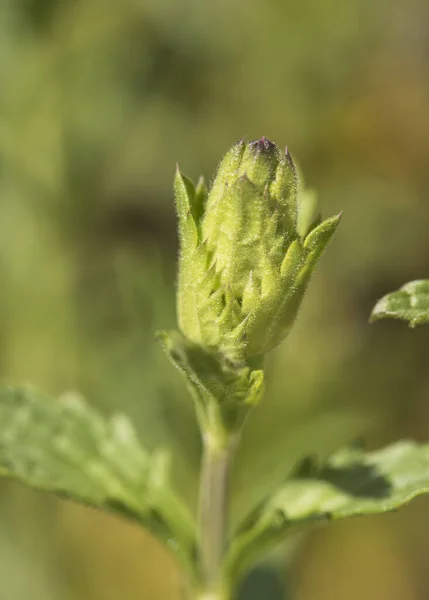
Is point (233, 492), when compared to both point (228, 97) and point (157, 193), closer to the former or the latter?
point (157, 193)

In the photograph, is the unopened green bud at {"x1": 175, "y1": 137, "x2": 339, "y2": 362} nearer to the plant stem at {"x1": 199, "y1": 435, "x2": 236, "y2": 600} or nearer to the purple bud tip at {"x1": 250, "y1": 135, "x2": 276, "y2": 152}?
the purple bud tip at {"x1": 250, "y1": 135, "x2": 276, "y2": 152}

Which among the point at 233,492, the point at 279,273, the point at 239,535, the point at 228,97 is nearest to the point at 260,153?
the point at 279,273

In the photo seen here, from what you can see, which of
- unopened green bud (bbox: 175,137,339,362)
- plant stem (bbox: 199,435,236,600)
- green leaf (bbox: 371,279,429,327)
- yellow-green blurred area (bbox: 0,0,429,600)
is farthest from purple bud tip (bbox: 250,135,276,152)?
yellow-green blurred area (bbox: 0,0,429,600)

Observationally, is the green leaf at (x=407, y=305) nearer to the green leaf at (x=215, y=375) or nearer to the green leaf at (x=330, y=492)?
the green leaf at (x=215, y=375)

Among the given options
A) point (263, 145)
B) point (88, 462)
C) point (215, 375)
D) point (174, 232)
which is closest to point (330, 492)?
point (215, 375)

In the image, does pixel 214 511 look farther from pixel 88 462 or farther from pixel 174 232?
pixel 174 232

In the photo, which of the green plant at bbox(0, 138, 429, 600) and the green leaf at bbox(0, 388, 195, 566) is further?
the green leaf at bbox(0, 388, 195, 566)
